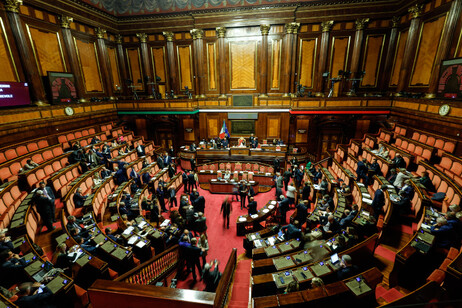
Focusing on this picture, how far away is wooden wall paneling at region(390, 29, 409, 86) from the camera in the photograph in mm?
11789

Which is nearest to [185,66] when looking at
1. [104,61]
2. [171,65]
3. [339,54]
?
[171,65]

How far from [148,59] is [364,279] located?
1688 cm

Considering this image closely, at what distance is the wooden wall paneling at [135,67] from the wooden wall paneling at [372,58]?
15.3 metres

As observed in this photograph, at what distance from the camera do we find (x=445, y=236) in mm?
4043

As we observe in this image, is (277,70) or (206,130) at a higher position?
(277,70)

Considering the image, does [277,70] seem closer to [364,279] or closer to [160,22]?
[160,22]

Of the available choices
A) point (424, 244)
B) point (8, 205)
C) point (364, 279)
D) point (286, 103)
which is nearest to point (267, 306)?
point (364, 279)

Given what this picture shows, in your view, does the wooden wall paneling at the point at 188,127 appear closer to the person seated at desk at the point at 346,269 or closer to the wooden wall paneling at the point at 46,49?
the wooden wall paneling at the point at 46,49

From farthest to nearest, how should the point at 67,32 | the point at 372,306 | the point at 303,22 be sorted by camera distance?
1. the point at 303,22
2. the point at 67,32
3. the point at 372,306

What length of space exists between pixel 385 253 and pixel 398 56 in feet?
41.2

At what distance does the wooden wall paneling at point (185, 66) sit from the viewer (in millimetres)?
14789

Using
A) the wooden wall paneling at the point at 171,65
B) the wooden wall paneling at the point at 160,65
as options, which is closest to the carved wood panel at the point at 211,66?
the wooden wall paneling at the point at 171,65

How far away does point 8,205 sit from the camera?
5.36 meters

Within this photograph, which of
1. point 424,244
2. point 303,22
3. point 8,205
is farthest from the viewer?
point 303,22
